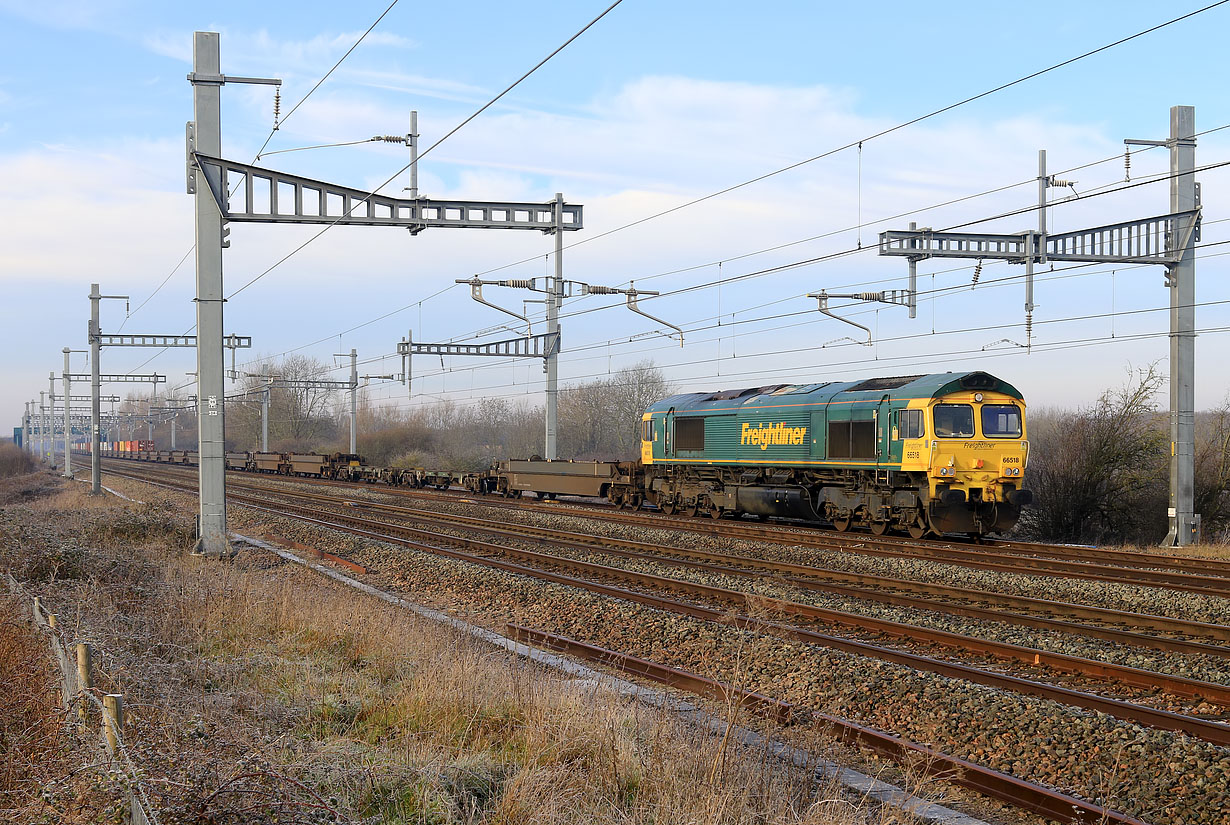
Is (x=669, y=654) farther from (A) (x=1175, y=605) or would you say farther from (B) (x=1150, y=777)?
(A) (x=1175, y=605)

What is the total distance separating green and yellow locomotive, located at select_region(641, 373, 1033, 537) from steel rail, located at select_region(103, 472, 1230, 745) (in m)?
8.21

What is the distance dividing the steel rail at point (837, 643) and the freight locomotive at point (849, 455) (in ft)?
27.0

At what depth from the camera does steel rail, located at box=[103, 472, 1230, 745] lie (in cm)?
786

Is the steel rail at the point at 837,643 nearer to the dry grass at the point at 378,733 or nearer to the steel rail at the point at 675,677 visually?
the steel rail at the point at 675,677

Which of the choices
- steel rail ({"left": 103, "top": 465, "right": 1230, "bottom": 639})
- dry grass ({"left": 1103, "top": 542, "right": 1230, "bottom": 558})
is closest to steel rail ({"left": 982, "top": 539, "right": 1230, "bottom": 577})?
dry grass ({"left": 1103, "top": 542, "right": 1230, "bottom": 558})

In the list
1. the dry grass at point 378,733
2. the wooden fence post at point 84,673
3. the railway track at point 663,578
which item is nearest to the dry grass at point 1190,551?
the railway track at point 663,578

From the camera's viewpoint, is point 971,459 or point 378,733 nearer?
point 378,733

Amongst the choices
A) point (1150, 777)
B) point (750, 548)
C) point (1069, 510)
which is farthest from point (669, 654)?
point (1069, 510)

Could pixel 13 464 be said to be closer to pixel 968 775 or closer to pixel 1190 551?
pixel 1190 551

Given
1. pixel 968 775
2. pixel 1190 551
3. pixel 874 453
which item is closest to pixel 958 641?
pixel 968 775

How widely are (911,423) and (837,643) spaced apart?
38.4ft

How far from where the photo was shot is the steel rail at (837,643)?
25.8ft

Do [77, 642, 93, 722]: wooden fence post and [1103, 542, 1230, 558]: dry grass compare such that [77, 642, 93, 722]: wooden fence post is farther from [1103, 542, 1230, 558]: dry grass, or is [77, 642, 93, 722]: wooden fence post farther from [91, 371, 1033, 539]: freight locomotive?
[1103, 542, 1230, 558]: dry grass

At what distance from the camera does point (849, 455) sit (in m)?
23.2
